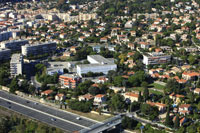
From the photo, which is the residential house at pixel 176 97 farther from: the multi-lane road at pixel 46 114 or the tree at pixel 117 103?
the multi-lane road at pixel 46 114

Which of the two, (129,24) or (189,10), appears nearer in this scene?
(129,24)

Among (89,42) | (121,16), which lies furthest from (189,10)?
(89,42)

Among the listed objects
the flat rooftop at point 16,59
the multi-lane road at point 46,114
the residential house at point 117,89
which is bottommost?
the multi-lane road at point 46,114

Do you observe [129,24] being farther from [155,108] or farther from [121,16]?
[155,108]

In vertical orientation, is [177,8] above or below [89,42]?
above

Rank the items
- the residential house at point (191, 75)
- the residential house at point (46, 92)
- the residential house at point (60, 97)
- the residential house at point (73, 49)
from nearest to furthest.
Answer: the residential house at point (60, 97) → the residential house at point (46, 92) → the residential house at point (191, 75) → the residential house at point (73, 49)

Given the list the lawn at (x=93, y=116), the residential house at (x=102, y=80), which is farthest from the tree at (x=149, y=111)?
the residential house at (x=102, y=80)
